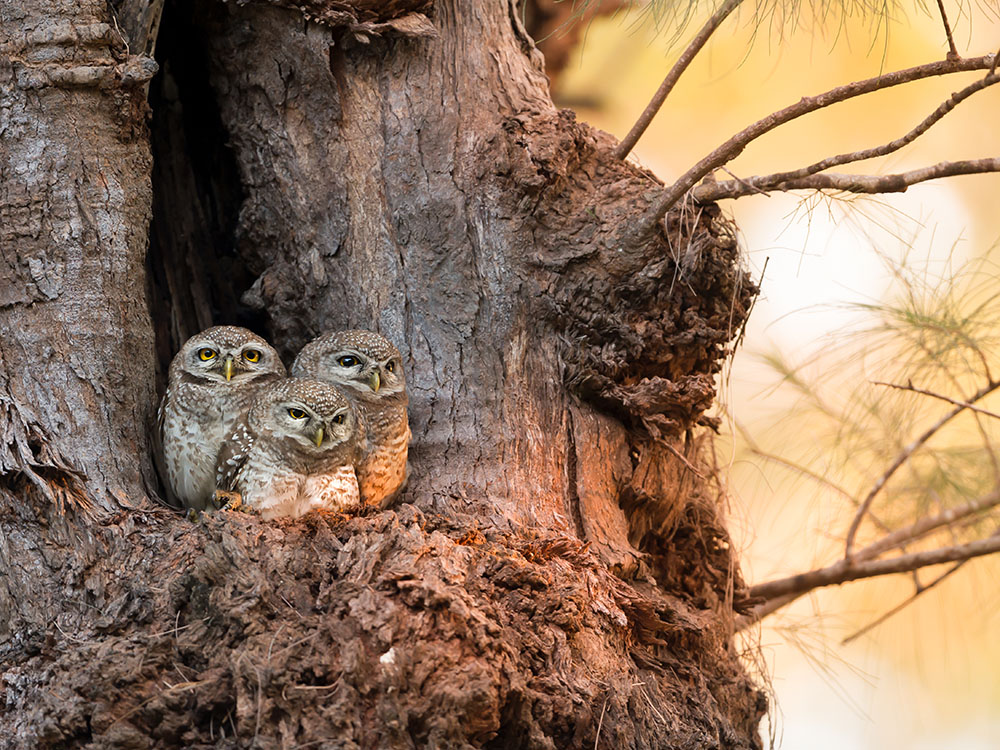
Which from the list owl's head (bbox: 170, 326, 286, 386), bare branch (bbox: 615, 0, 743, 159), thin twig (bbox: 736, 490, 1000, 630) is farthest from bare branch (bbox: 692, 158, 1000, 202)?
owl's head (bbox: 170, 326, 286, 386)

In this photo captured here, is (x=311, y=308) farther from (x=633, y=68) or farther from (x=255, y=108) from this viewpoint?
(x=633, y=68)

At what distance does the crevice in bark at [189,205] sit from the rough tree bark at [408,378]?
0.01 meters

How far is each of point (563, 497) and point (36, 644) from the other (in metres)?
1.57

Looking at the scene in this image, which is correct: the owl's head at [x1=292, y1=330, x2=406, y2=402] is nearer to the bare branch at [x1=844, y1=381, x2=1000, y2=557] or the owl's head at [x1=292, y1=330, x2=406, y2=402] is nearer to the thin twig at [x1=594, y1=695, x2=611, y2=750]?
the thin twig at [x1=594, y1=695, x2=611, y2=750]

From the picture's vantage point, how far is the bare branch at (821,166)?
8.96ft

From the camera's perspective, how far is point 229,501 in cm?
322

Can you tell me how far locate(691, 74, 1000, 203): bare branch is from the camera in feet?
8.96

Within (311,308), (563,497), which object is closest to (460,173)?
(311,308)

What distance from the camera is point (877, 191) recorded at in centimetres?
288

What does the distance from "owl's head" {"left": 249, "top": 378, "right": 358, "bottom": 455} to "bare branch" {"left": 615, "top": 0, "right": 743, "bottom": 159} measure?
1.31 meters

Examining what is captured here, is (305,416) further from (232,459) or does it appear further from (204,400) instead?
(204,400)

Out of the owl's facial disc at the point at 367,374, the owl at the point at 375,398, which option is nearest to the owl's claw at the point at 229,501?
the owl at the point at 375,398

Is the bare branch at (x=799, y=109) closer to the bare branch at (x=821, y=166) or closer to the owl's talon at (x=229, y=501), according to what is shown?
the bare branch at (x=821, y=166)

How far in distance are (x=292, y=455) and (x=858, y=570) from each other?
220 centimetres
